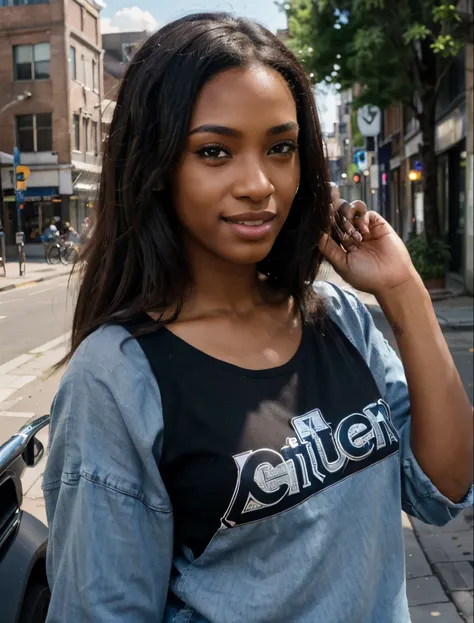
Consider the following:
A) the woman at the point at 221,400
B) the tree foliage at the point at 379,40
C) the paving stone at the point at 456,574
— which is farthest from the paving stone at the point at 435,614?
the tree foliage at the point at 379,40

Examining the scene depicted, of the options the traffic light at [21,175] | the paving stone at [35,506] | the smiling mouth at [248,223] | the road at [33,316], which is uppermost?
the traffic light at [21,175]

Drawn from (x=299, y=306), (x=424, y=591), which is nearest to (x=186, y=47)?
(x=299, y=306)

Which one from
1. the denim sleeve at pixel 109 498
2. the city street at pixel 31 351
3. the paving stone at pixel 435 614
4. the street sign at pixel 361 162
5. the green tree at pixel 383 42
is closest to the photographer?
the denim sleeve at pixel 109 498

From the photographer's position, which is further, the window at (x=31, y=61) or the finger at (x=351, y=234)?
the finger at (x=351, y=234)

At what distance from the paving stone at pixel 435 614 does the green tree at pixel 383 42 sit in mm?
4632

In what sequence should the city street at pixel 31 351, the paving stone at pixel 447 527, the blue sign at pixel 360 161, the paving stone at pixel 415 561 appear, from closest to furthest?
the city street at pixel 31 351 < the paving stone at pixel 415 561 < the paving stone at pixel 447 527 < the blue sign at pixel 360 161

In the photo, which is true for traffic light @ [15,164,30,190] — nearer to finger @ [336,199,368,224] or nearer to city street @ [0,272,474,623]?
city street @ [0,272,474,623]

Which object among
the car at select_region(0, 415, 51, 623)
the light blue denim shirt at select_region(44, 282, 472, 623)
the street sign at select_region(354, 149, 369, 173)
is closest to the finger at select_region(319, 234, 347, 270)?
the light blue denim shirt at select_region(44, 282, 472, 623)

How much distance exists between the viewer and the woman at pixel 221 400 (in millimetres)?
985

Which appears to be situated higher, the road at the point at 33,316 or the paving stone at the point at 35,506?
the road at the point at 33,316

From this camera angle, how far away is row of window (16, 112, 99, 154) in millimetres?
1155

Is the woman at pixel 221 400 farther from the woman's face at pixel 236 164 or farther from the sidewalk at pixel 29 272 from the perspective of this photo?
the sidewalk at pixel 29 272

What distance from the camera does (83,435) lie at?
975 mm

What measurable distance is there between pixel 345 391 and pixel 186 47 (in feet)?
1.91
